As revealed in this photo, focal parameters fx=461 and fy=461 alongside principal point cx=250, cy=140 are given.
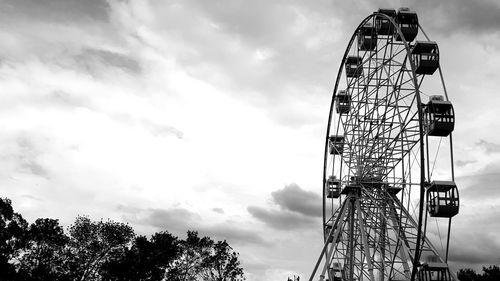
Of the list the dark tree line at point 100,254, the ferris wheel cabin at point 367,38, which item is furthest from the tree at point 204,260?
the ferris wheel cabin at point 367,38

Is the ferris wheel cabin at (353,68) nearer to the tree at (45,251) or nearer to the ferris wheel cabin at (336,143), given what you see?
the ferris wheel cabin at (336,143)

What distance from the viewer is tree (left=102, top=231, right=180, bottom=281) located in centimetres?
4453

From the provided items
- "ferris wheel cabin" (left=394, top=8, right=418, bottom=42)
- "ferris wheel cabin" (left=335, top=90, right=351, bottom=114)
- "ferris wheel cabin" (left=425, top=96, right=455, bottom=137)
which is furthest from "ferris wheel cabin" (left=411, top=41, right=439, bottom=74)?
"ferris wheel cabin" (left=335, top=90, right=351, bottom=114)

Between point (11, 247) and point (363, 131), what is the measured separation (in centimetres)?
3066

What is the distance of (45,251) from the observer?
135ft

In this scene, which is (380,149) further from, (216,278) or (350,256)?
(216,278)

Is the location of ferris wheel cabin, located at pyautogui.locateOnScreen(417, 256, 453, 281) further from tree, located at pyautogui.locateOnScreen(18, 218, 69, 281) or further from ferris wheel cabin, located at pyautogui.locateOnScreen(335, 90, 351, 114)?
tree, located at pyautogui.locateOnScreen(18, 218, 69, 281)

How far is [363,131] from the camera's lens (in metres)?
30.4

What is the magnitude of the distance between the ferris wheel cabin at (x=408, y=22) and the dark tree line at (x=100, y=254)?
32.6 metres

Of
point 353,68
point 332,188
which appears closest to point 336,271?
point 332,188

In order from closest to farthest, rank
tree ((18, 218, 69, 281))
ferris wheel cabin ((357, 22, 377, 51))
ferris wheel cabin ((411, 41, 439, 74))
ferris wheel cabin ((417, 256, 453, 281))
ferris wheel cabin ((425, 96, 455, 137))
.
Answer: ferris wheel cabin ((417, 256, 453, 281)), ferris wheel cabin ((425, 96, 455, 137)), ferris wheel cabin ((411, 41, 439, 74)), ferris wheel cabin ((357, 22, 377, 51)), tree ((18, 218, 69, 281))

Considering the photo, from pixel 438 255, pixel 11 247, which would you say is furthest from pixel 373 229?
A: pixel 11 247

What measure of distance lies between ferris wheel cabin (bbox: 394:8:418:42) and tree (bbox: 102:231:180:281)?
3299cm

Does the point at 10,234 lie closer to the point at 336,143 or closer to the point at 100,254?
the point at 100,254
